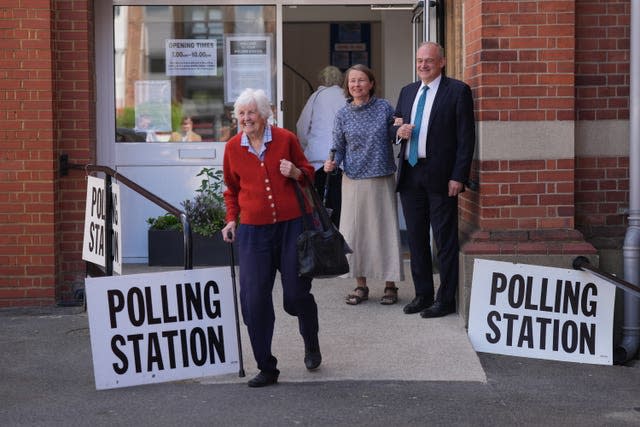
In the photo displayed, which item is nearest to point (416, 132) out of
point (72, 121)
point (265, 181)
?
point (265, 181)

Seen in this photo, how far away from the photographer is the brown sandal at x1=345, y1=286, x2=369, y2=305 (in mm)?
9188

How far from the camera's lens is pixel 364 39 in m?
13.5

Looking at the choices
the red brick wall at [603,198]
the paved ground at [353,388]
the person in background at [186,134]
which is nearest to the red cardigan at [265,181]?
the paved ground at [353,388]

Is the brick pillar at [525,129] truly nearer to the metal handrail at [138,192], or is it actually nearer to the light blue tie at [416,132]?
the light blue tie at [416,132]

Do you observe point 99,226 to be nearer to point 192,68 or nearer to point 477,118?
point 477,118

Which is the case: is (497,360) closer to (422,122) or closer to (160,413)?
(422,122)

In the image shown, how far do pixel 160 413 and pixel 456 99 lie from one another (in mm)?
3292

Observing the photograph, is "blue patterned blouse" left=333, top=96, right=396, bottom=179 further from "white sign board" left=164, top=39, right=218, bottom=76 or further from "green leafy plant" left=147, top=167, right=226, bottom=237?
"white sign board" left=164, top=39, right=218, bottom=76

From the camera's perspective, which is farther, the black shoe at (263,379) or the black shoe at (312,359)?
the black shoe at (312,359)

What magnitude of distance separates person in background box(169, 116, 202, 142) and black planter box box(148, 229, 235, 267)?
100 cm

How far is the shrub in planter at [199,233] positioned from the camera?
35.2ft

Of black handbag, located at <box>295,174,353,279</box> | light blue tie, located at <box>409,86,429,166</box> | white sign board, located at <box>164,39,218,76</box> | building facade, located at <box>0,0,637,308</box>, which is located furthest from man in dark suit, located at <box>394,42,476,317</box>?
white sign board, located at <box>164,39,218,76</box>

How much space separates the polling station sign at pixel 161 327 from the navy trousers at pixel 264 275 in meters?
0.23

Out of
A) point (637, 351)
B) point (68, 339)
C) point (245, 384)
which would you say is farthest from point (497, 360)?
point (68, 339)
